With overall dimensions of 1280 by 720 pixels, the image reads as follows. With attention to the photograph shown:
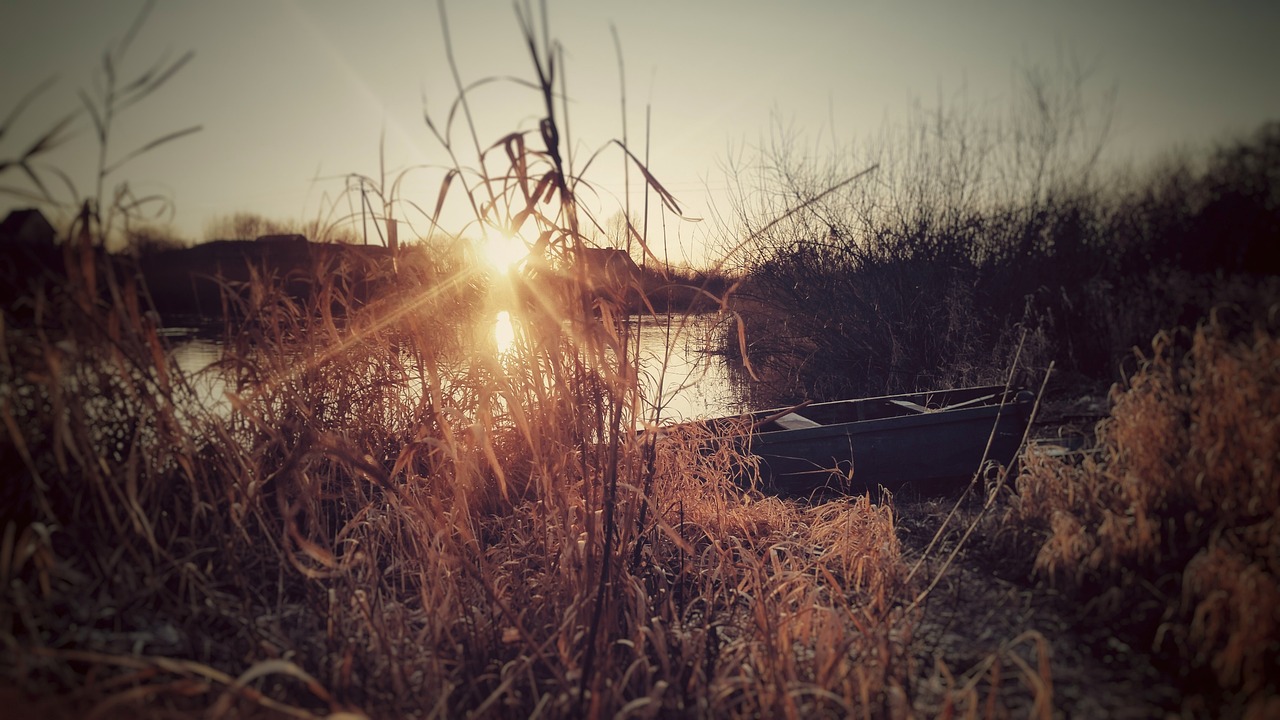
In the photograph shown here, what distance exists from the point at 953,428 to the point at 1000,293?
4.98 meters

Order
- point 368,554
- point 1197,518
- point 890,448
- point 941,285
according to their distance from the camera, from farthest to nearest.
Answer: point 941,285
point 890,448
point 368,554
point 1197,518

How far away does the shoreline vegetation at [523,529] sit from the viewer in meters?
1.43

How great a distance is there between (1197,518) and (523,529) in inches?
81.7

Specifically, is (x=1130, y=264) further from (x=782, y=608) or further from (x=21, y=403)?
(x=21, y=403)

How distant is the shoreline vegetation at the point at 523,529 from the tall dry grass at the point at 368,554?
1 cm

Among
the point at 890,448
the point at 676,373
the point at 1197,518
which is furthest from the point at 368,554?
the point at 890,448

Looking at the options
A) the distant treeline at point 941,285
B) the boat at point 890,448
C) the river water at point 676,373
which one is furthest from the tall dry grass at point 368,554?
the distant treeline at point 941,285

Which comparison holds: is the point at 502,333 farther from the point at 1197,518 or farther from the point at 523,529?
the point at 1197,518

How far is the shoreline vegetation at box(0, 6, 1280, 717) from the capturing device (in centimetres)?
143

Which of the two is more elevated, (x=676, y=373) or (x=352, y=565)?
(x=676, y=373)

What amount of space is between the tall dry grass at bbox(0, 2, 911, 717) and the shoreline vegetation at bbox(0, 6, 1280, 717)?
1 cm

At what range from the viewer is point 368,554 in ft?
6.86

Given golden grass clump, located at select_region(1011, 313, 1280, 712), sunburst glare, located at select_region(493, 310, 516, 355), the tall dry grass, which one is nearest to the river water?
the tall dry grass

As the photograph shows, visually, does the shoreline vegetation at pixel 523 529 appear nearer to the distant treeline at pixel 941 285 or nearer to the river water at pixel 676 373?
the river water at pixel 676 373
